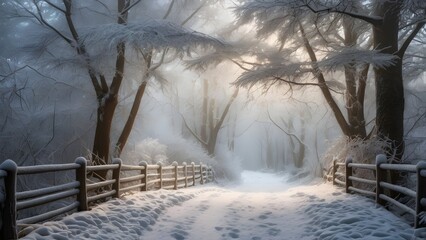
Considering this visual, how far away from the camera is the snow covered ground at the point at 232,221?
5826mm

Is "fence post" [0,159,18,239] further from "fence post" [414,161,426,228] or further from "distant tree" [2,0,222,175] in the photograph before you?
"fence post" [414,161,426,228]

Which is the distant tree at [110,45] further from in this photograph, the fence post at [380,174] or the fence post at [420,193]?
the fence post at [420,193]

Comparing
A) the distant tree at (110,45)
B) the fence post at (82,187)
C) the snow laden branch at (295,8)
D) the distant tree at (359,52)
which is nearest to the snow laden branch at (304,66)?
the distant tree at (359,52)

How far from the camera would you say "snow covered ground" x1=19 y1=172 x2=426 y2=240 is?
5.83 metres

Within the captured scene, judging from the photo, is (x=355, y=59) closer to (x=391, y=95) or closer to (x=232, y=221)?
(x=391, y=95)

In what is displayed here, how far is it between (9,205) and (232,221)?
4.43 metres

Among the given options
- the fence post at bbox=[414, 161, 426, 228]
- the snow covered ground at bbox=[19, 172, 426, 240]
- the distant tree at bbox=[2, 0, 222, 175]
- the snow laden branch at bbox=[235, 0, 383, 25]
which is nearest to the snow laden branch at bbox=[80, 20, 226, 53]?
the distant tree at bbox=[2, 0, 222, 175]

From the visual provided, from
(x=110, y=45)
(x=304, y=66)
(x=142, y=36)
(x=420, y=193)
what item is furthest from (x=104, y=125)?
(x=420, y=193)

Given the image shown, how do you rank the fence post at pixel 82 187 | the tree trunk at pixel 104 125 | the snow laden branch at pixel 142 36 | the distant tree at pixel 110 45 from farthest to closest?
the tree trunk at pixel 104 125
the distant tree at pixel 110 45
the snow laden branch at pixel 142 36
the fence post at pixel 82 187

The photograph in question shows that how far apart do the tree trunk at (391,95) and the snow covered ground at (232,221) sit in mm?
1757

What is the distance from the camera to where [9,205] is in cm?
484

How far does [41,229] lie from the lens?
536cm

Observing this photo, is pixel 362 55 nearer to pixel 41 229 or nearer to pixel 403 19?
pixel 403 19

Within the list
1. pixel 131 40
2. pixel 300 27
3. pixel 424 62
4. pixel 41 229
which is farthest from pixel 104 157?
pixel 424 62
